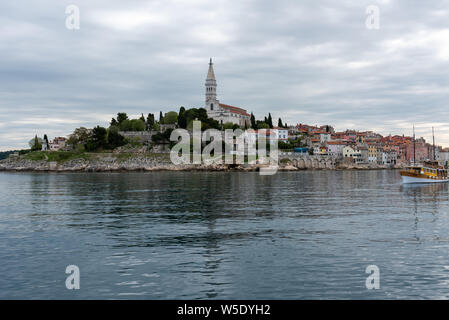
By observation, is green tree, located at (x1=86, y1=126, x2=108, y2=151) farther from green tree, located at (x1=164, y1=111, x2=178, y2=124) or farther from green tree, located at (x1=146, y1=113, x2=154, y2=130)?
green tree, located at (x1=164, y1=111, x2=178, y2=124)

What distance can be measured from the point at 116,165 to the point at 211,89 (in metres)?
58.1

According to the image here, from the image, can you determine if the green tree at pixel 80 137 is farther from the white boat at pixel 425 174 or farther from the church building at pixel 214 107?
the white boat at pixel 425 174

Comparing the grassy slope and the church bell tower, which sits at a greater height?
the church bell tower

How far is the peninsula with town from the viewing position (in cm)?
12400

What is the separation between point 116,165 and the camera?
122 meters

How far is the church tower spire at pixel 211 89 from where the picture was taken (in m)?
162

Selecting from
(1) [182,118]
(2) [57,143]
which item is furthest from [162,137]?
(2) [57,143]

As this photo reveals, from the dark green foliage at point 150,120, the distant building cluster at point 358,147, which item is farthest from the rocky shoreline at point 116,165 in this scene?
the distant building cluster at point 358,147

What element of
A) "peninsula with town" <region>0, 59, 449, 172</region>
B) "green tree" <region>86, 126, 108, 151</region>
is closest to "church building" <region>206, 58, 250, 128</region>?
"peninsula with town" <region>0, 59, 449, 172</region>

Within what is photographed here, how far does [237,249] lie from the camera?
16.3 m

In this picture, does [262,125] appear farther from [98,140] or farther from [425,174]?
[425,174]
